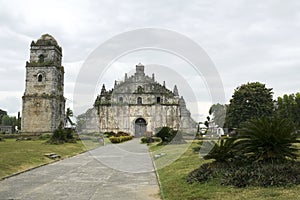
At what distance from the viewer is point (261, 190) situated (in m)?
7.68

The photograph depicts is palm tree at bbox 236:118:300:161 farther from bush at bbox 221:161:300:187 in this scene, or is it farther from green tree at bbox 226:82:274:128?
green tree at bbox 226:82:274:128

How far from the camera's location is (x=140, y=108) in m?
52.8

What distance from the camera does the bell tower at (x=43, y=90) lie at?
140 ft

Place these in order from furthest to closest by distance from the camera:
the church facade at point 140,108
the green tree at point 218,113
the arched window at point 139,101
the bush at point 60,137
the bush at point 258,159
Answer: the arched window at point 139,101 → the church facade at point 140,108 → the green tree at point 218,113 → the bush at point 60,137 → the bush at point 258,159

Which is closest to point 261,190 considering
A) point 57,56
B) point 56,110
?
point 56,110

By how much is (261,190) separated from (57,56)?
139 ft

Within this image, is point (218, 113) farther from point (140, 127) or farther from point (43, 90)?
point (43, 90)

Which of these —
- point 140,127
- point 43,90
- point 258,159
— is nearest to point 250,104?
point 140,127

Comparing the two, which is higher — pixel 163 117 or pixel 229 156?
pixel 163 117

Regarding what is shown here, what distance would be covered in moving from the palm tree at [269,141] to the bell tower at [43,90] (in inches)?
1361

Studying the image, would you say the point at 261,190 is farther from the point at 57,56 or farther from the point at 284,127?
the point at 57,56

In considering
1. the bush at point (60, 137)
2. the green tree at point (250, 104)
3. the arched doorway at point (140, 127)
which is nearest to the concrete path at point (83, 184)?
the bush at point (60, 137)

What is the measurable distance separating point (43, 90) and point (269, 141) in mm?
38240

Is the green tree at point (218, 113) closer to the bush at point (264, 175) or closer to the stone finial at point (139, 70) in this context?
the stone finial at point (139, 70)
